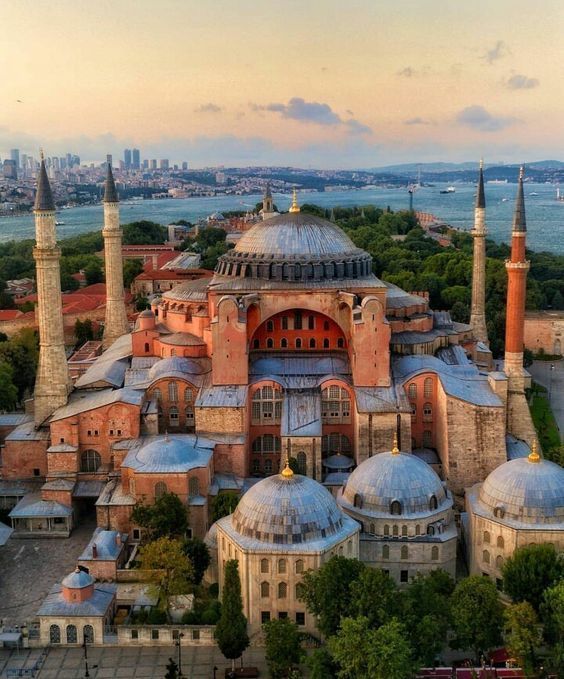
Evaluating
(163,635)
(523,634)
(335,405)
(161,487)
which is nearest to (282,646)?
(163,635)

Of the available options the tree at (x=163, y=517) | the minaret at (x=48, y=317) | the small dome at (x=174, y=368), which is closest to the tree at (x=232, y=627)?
the tree at (x=163, y=517)

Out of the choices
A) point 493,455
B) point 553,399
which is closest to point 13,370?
point 493,455

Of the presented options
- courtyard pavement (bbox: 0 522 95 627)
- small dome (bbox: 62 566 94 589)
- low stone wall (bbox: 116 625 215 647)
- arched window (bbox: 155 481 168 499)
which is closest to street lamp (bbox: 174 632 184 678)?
low stone wall (bbox: 116 625 215 647)

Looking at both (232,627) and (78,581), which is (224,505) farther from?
(232,627)

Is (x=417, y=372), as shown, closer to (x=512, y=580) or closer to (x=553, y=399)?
(x=512, y=580)

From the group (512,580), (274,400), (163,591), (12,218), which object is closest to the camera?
(512,580)

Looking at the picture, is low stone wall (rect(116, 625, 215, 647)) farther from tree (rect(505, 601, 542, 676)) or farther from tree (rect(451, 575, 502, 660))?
tree (rect(505, 601, 542, 676))

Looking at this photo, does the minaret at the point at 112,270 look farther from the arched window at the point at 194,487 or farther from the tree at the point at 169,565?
the tree at the point at 169,565
